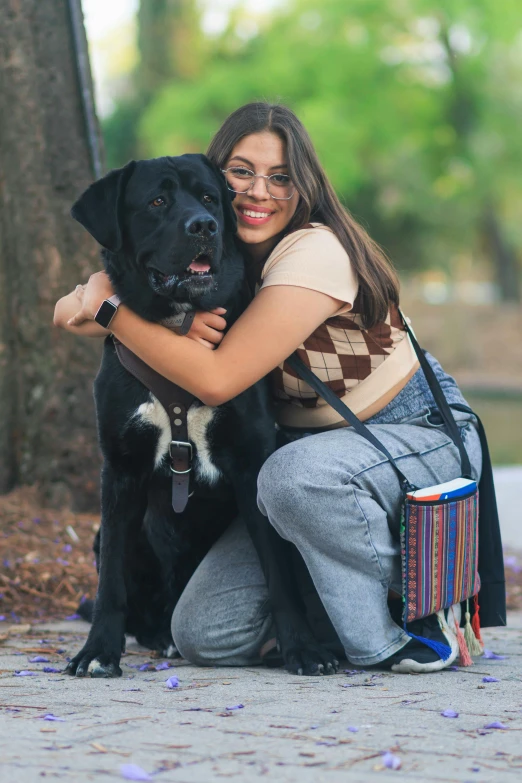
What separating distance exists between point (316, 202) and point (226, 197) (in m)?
0.27

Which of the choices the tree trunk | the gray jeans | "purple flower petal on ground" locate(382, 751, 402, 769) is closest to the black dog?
the gray jeans

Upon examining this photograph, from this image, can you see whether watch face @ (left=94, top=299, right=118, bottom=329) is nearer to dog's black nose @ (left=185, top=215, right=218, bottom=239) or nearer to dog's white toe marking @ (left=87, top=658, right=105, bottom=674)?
dog's black nose @ (left=185, top=215, right=218, bottom=239)

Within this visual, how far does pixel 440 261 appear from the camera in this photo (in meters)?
26.2

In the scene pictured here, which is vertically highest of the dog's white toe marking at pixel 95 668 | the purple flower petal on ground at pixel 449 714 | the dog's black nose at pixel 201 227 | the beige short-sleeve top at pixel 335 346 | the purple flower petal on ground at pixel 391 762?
the dog's black nose at pixel 201 227

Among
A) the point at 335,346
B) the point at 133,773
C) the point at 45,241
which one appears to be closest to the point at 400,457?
the point at 335,346

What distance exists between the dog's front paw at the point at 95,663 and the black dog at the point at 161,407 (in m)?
0.07

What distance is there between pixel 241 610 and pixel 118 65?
34.4 metres

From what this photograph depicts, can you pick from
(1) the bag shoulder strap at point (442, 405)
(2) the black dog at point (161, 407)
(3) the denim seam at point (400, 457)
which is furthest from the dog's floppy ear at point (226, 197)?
(3) the denim seam at point (400, 457)

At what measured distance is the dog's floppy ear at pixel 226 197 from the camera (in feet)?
9.59

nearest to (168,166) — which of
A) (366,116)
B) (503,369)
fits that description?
(503,369)

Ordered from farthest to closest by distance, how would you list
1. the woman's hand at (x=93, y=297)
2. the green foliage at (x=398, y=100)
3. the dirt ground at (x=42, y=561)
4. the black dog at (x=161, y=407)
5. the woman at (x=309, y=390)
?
1. the green foliage at (x=398, y=100)
2. the dirt ground at (x=42, y=561)
3. the woman's hand at (x=93, y=297)
4. the black dog at (x=161, y=407)
5. the woman at (x=309, y=390)

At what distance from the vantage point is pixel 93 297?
285cm

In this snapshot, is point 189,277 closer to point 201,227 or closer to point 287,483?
point 201,227

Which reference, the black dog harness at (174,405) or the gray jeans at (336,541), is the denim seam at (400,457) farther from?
the black dog harness at (174,405)
